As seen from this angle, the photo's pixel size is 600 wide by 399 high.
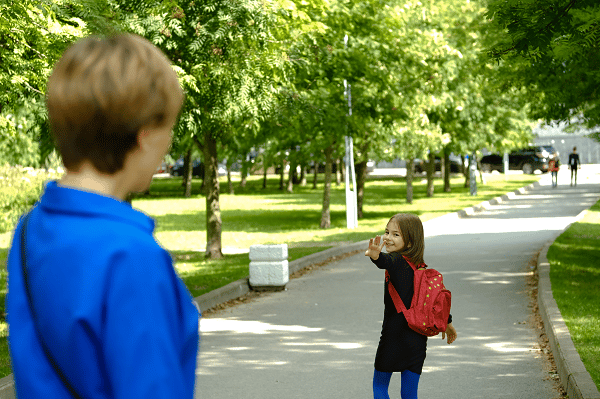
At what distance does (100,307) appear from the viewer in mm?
1403

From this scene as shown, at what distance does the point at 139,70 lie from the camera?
1489mm

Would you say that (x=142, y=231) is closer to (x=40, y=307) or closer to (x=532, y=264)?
(x=40, y=307)

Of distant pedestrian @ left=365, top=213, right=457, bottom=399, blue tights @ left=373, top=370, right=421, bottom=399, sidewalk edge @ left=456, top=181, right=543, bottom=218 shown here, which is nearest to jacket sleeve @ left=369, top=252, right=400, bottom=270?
distant pedestrian @ left=365, top=213, right=457, bottom=399

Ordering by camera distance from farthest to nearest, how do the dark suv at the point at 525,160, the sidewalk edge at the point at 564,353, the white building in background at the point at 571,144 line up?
1. the white building in background at the point at 571,144
2. the dark suv at the point at 525,160
3. the sidewalk edge at the point at 564,353

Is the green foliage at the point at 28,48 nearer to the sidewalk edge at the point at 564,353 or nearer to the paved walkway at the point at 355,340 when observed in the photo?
the paved walkway at the point at 355,340

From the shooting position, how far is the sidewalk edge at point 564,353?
18.8 feet

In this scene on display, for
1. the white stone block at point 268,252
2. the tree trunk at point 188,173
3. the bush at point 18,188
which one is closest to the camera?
the white stone block at point 268,252

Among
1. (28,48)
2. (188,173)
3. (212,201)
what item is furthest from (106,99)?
(188,173)

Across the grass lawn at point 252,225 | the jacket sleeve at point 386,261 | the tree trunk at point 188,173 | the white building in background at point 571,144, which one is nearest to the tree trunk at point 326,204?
the grass lawn at point 252,225

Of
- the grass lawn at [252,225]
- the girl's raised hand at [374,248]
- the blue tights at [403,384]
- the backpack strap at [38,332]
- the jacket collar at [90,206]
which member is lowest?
the grass lawn at [252,225]

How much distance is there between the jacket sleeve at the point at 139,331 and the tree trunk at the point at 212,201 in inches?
587

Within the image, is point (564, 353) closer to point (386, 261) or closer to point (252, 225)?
point (386, 261)

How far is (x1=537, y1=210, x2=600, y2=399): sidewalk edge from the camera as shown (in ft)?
18.8

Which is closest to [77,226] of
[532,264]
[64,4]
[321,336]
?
[321,336]
